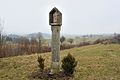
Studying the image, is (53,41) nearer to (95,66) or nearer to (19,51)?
(95,66)

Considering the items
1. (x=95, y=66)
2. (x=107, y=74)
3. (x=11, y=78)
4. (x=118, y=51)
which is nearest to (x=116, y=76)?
(x=107, y=74)

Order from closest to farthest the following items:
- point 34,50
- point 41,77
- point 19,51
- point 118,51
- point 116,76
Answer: point 41,77
point 116,76
point 118,51
point 19,51
point 34,50

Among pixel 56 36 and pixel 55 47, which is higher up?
pixel 56 36

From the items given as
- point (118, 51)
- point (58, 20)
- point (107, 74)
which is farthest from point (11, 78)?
point (118, 51)

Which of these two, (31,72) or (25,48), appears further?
(25,48)

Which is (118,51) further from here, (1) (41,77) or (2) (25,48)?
(1) (41,77)

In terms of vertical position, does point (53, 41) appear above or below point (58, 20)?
below

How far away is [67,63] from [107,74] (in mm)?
2174

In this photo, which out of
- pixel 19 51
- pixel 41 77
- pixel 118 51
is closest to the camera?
pixel 41 77

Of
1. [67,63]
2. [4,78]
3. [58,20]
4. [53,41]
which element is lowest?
[4,78]

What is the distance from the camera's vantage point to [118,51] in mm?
19547

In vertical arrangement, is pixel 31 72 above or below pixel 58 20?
below

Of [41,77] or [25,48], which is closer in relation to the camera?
[41,77]

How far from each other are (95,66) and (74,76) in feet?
8.27
